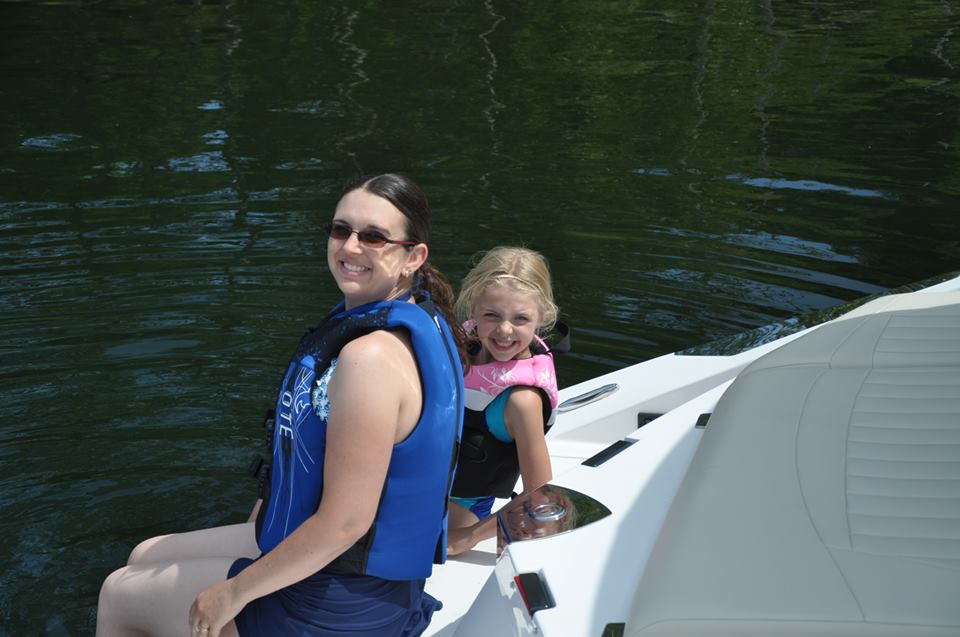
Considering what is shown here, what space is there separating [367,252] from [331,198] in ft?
20.3

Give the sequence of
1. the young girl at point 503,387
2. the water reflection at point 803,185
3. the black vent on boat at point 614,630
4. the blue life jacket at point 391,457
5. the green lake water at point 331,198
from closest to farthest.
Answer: the black vent on boat at point 614,630
the blue life jacket at point 391,457
the young girl at point 503,387
the green lake water at point 331,198
the water reflection at point 803,185

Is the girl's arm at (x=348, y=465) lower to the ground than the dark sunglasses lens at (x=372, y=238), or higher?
lower

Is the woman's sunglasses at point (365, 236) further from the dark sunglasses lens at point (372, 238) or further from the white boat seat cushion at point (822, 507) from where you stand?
the white boat seat cushion at point (822, 507)

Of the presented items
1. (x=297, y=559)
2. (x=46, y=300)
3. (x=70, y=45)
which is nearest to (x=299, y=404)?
(x=297, y=559)

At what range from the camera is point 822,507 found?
1.87 metres

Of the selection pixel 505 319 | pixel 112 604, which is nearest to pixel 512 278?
pixel 505 319

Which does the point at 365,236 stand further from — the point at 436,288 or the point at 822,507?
the point at 822,507

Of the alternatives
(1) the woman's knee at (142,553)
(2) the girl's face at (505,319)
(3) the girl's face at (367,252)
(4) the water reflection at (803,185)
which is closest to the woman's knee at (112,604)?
(1) the woman's knee at (142,553)

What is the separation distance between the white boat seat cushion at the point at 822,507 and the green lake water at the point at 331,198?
6.57 feet

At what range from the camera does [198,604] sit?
2.10m

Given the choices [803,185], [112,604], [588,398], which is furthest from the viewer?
[803,185]

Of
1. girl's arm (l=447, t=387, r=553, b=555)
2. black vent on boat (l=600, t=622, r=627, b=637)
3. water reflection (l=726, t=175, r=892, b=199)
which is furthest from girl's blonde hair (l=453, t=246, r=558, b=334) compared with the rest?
water reflection (l=726, t=175, r=892, b=199)

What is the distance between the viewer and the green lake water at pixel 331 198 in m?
4.45

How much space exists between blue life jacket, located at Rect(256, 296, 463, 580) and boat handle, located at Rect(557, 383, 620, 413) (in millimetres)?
1716
